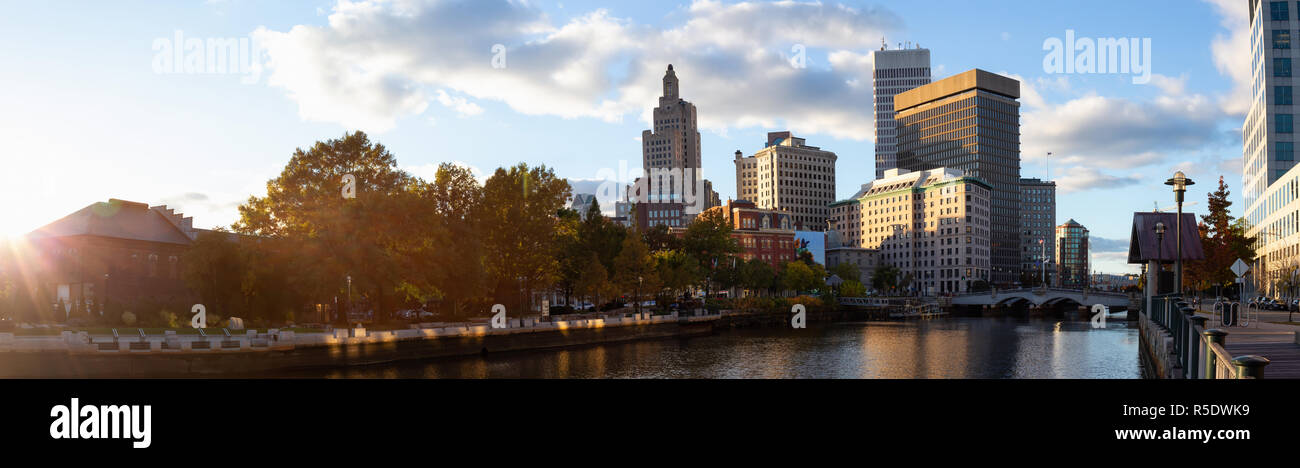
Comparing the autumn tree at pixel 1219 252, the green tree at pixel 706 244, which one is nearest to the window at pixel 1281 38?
the autumn tree at pixel 1219 252

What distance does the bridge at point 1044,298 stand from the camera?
145125 mm

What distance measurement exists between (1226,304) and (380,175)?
59.7 meters

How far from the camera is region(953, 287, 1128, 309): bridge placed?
145 meters

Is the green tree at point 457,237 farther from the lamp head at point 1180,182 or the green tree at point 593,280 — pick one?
the lamp head at point 1180,182

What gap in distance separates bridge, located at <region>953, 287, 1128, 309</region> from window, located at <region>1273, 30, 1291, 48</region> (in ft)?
163

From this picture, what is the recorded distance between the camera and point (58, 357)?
1758 inches

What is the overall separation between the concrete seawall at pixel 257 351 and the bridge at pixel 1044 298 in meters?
112

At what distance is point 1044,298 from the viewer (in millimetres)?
158625

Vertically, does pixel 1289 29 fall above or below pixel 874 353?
above

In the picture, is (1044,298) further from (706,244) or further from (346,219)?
(346,219)

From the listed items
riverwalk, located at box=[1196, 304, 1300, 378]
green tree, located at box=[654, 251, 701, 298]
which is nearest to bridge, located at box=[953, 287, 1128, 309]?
green tree, located at box=[654, 251, 701, 298]
